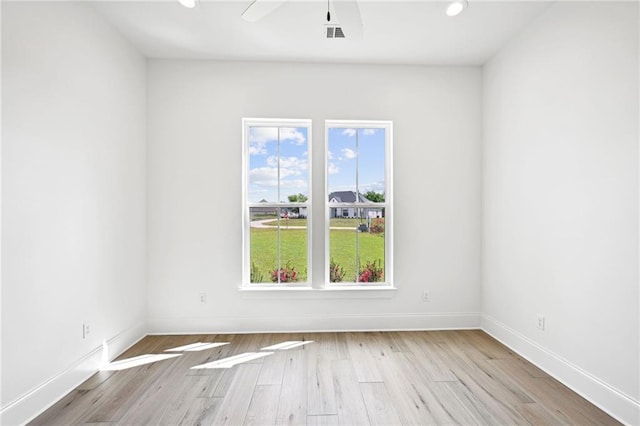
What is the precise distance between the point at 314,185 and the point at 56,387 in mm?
2632

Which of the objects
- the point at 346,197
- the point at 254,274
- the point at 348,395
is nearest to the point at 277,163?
the point at 346,197

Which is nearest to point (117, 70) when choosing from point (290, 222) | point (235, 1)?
point (235, 1)

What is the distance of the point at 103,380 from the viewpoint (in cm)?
257

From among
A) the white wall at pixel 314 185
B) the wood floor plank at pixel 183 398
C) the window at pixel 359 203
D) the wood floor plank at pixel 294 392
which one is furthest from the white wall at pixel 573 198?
the wood floor plank at pixel 183 398

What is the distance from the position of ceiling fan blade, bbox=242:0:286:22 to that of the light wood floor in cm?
239

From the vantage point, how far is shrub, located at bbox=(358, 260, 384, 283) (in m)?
3.76

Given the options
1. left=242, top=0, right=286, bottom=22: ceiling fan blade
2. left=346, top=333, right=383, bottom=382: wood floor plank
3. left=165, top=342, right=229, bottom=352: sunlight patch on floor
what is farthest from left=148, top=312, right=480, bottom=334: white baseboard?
left=242, top=0, right=286, bottom=22: ceiling fan blade

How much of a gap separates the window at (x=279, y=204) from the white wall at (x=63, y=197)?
3.80 ft

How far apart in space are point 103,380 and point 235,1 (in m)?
3.05

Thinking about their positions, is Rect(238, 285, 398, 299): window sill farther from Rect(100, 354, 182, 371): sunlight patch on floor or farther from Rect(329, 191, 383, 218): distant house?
Rect(100, 354, 182, 371): sunlight patch on floor

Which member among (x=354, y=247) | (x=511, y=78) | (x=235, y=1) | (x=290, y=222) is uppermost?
(x=235, y=1)

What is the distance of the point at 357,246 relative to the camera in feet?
12.3

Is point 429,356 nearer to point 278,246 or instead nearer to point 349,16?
point 278,246

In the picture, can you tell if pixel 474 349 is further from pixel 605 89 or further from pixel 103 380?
pixel 103 380
